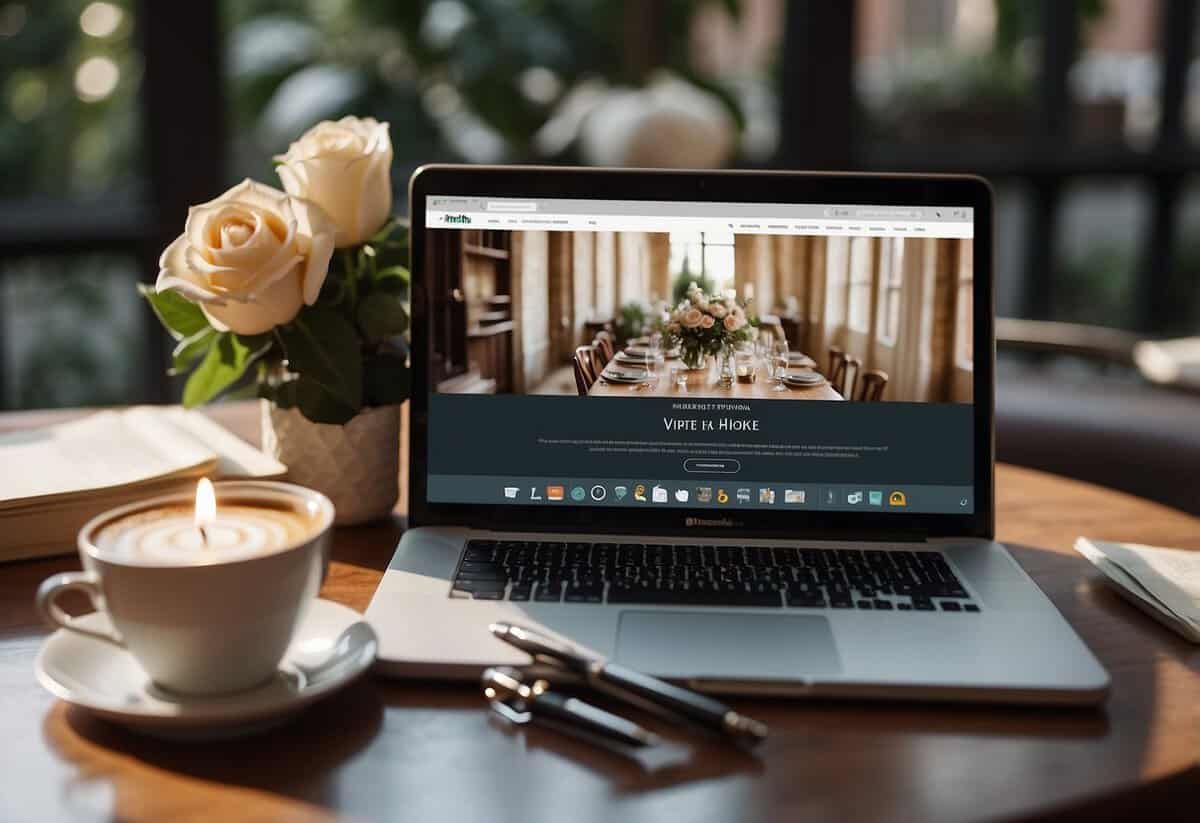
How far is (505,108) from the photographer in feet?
8.78

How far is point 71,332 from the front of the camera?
7.57ft

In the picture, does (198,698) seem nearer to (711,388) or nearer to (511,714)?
(511,714)

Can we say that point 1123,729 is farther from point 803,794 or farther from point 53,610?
point 53,610

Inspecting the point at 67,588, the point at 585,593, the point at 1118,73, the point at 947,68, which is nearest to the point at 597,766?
the point at 585,593

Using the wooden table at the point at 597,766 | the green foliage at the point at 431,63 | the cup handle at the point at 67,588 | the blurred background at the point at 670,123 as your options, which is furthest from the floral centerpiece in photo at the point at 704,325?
the green foliage at the point at 431,63

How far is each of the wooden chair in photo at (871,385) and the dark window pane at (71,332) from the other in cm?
186

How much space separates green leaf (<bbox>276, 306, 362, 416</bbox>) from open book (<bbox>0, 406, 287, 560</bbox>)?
0.37ft

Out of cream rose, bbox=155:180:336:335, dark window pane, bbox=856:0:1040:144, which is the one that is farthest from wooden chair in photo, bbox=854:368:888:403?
dark window pane, bbox=856:0:1040:144

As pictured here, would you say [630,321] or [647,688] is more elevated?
[630,321]

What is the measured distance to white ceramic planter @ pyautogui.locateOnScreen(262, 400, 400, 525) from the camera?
3.24ft

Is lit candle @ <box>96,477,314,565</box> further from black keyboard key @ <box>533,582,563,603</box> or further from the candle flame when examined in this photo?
black keyboard key @ <box>533,582,563,603</box>

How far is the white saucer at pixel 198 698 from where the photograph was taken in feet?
1.99

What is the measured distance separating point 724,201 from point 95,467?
571mm

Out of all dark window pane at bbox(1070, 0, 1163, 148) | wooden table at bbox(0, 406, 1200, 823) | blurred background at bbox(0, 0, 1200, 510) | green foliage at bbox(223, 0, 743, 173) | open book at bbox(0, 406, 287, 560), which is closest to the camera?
wooden table at bbox(0, 406, 1200, 823)
